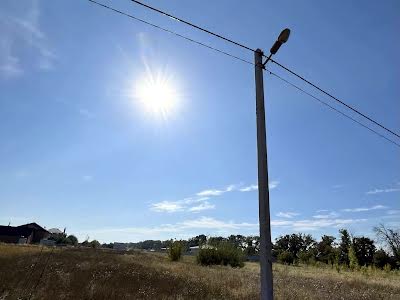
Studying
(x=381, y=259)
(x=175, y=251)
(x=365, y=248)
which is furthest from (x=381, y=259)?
(x=175, y=251)

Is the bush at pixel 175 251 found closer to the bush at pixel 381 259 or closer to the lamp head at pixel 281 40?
the lamp head at pixel 281 40

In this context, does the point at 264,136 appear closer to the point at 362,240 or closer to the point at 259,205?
the point at 259,205

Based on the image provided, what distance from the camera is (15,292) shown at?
36.2 feet

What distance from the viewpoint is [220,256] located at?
34.8 meters

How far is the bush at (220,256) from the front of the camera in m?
34.6

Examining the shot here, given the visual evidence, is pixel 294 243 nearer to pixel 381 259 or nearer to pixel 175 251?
pixel 381 259

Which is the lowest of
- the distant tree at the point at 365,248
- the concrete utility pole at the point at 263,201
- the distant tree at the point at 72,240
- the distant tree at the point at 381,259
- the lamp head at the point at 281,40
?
the concrete utility pole at the point at 263,201

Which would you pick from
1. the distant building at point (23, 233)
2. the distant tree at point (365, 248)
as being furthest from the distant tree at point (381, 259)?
the distant building at point (23, 233)

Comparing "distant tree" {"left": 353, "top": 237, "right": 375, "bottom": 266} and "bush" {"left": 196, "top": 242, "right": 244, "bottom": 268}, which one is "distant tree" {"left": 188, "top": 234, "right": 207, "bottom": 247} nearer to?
"bush" {"left": 196, "top": 242, "right": 244, "bottom": 268}

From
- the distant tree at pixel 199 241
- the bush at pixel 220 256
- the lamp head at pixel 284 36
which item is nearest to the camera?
the lamp head at pixel 284 36

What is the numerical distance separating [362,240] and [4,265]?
70.2m

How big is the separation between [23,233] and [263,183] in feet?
373

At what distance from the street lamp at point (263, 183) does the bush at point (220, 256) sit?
2891 cm

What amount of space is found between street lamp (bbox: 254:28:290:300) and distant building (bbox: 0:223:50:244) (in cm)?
10084
